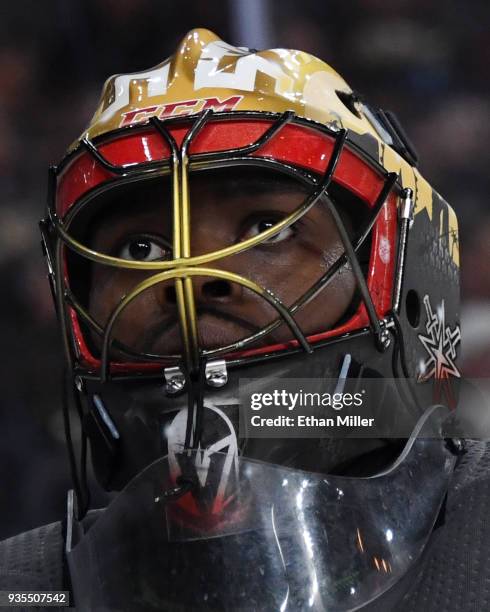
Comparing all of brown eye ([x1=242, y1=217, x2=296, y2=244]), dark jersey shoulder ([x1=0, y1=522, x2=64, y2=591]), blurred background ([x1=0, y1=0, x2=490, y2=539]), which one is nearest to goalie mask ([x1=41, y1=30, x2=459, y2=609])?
brown eye ([x1=242, y1=217, x2=296, y2=244])

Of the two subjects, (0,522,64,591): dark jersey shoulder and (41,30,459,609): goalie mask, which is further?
(0,522,64,591): dark jersey shoulder

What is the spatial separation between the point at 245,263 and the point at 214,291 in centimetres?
4

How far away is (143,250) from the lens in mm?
881

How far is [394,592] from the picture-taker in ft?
2.45

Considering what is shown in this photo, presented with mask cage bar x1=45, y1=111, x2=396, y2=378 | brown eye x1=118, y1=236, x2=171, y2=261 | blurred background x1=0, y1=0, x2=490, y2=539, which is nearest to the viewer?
mask cage bar x1=45, y1=111, x2=396, y2=378

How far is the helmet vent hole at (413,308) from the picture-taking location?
896 mm

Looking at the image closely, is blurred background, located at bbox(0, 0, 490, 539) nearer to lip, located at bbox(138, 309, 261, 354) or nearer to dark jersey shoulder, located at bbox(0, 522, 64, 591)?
dark jersey shoulder, located at bbox(0, 522, 64, 591)

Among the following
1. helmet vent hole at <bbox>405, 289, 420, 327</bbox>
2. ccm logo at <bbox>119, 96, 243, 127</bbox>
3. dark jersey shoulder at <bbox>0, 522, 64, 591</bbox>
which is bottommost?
dark jersey shoulder at <bbox>0, 522, 64, 591</bbox>

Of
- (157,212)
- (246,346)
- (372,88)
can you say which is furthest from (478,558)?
(372,88)

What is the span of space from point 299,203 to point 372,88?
1.76 ft

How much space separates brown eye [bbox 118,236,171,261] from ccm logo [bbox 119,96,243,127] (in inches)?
5.0

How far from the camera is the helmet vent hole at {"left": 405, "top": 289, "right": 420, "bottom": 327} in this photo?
0.90m

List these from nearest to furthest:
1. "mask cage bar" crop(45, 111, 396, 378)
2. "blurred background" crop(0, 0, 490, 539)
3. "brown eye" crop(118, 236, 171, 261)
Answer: "mask cage bar" crop(45, 111, 396, 378) < "brown eye" crop(118, 236, 171, 261) < "blurred background" crop(0, 0, 490, 539)

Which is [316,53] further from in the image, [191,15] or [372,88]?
[191,15]
